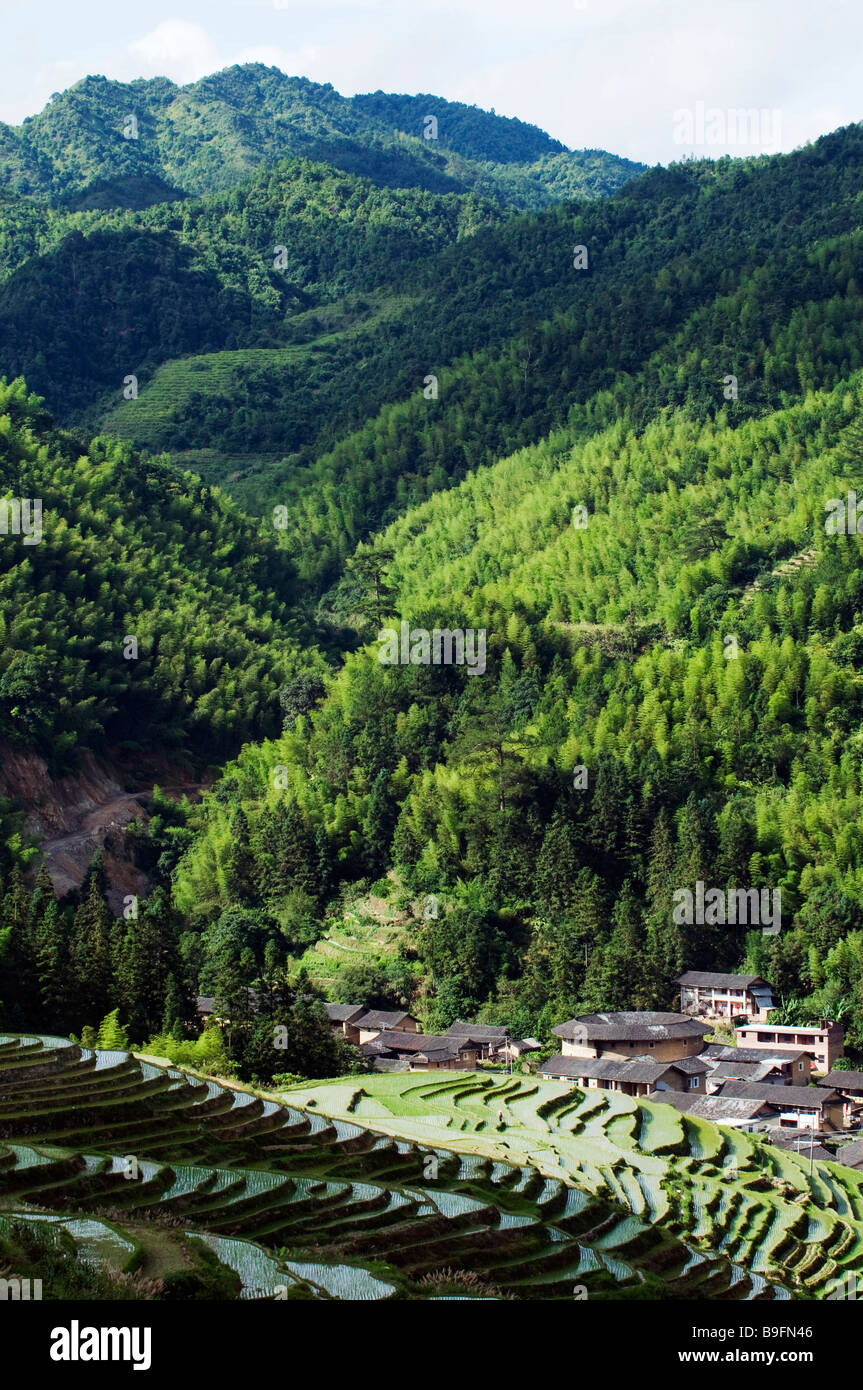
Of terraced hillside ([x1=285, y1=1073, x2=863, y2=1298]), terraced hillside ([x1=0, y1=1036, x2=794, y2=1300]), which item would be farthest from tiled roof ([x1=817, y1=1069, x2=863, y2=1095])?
terraced hillside ([x1=0, y1=1036, x2=794, y2=1300])

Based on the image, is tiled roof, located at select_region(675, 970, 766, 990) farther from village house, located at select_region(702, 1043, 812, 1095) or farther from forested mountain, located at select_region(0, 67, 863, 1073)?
village house, located at select_region(702, 1043, 812, 1095)

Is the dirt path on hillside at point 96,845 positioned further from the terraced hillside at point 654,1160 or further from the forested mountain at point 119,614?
the terraced hillside at point 654,1160

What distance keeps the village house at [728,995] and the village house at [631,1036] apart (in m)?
1.69

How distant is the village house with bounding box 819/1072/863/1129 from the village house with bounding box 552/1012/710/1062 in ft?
15.8

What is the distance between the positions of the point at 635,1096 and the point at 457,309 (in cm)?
9276

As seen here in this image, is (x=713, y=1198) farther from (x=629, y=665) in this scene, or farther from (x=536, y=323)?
(x=536, y=323)

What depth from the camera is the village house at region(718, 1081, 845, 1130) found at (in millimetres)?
45406

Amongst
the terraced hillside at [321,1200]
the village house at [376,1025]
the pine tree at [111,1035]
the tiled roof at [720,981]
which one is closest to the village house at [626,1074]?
the tiled roof at [720,981]

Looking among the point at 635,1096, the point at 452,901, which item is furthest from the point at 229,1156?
the point at 452,901

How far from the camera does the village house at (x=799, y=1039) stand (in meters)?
49.5
